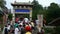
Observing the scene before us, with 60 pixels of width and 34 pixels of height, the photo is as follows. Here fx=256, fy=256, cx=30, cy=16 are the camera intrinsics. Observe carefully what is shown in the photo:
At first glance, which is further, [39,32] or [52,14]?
[52,14]

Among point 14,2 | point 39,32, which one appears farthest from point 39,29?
point 14,2

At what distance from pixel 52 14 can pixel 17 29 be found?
29.3m

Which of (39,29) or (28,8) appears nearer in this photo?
(39,29)

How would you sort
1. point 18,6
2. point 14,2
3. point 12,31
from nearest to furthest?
point 12,31
point 18,6
point 14,2

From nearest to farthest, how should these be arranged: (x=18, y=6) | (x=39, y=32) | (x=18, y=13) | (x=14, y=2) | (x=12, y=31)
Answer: (x=39, y=32) < (x=12, y=31) < (x=18, y=13) < (x=18, y=6) < (x=14, y=2)

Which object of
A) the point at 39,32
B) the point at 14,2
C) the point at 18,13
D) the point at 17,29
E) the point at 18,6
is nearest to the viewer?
the point at 39,32

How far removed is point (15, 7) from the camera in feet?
133

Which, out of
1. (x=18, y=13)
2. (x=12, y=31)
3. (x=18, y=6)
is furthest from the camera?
(x=18, y=6)

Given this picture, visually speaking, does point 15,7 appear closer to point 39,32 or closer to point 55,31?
point 55,31

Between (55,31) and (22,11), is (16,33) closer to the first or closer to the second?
(55,31)

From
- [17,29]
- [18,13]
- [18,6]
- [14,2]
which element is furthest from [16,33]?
[14,2]

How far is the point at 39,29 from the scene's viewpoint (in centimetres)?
1484

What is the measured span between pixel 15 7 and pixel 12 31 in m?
22.7

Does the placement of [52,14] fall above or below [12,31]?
below
